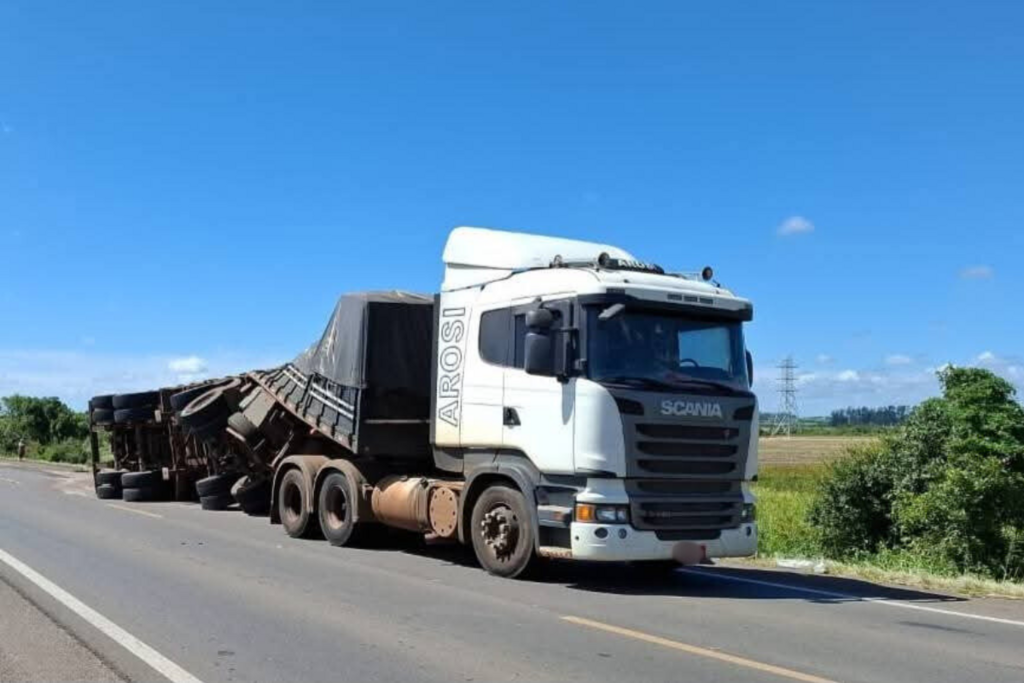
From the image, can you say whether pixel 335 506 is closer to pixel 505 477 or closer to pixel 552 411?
pixel 505 477

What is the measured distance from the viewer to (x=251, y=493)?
1734 centimetres

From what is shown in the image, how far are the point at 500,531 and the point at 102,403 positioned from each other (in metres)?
16.4

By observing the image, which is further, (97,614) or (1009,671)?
(97,614)

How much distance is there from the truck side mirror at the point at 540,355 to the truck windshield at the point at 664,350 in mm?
394

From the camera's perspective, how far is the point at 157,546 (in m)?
12.6

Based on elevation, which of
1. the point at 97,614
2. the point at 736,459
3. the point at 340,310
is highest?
the point at 340,310

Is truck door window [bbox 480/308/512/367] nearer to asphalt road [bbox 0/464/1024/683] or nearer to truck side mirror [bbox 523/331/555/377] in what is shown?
truck side mirror [bbox 523/331/555/377]

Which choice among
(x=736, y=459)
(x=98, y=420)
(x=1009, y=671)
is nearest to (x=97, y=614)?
(x=736, y=459)

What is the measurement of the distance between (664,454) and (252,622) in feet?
13.6

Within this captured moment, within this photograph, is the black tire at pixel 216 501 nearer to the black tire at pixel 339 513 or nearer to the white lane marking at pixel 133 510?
the white lane marking at pixel 133 510

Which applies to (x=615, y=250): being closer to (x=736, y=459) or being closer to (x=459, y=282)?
(x=459, y=282)

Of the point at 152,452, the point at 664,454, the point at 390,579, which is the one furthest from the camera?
the point at 152,452

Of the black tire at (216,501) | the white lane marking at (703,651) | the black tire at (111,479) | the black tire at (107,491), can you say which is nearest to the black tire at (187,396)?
the black tire at (216,501)

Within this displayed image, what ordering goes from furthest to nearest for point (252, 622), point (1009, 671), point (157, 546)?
point (157, 546) < point (252, 622) < point (1009, 671)
